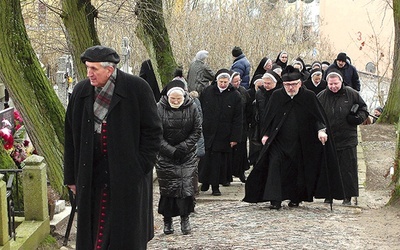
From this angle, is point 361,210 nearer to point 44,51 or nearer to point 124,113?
point 124,113

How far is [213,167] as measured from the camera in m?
14.0

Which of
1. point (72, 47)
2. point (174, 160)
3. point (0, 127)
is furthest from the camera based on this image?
point (72, 47)

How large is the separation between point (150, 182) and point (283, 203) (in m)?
5.54

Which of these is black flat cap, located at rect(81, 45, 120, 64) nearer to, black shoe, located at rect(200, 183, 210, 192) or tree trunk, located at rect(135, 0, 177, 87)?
black shoe, located at rect(200, 183, 210, 192)

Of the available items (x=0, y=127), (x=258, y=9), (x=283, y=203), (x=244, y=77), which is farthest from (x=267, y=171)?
(x=258, y=9)

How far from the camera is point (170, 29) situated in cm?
3297

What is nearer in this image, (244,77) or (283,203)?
(283,203)

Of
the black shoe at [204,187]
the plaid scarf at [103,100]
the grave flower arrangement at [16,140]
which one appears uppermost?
the plaid scarf at [103,100]

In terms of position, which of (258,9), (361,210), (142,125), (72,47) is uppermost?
(258,9)

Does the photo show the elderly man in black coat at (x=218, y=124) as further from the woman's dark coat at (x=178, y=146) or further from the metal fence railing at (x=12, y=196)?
the metal fence railing at (x=12, y=196)

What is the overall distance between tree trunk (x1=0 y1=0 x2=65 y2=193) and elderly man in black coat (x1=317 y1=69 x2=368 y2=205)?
147 inches

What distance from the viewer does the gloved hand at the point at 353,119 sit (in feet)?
40.1

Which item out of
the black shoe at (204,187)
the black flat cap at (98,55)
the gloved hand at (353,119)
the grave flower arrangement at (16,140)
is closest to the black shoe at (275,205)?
the gloved hand at (353,119)

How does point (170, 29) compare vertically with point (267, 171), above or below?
above
